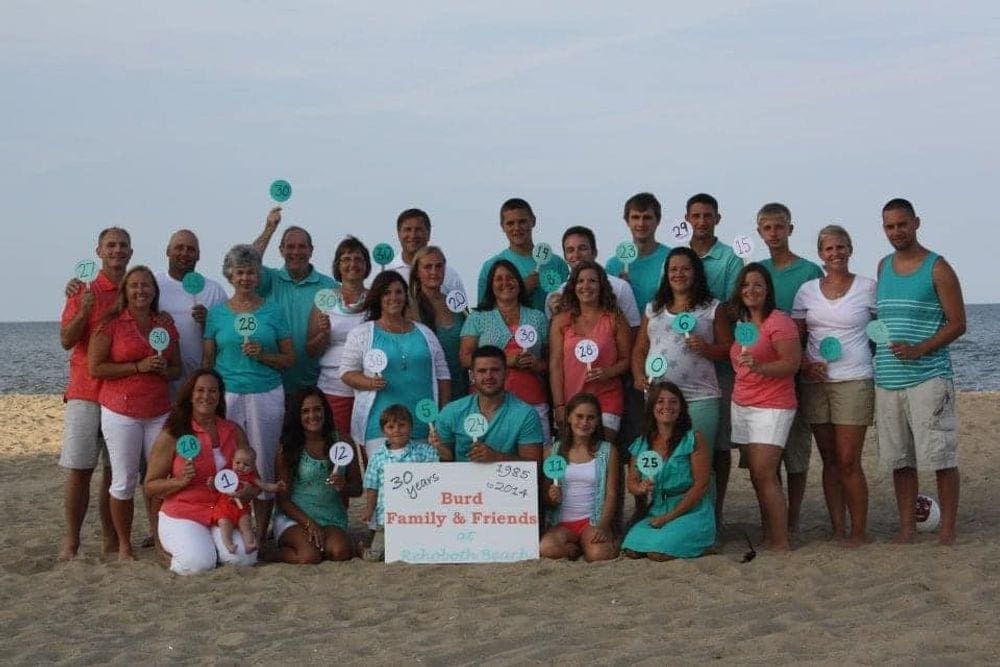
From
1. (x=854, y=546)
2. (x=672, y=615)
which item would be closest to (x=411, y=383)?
(x=672, y=615)

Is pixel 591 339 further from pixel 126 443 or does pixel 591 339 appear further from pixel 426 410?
pixel 126 443

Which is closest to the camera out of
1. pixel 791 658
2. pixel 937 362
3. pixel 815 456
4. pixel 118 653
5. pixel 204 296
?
pixel 791 658

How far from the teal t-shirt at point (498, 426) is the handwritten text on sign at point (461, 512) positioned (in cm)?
13

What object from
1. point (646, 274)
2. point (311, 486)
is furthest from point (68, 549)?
point (646, 274)

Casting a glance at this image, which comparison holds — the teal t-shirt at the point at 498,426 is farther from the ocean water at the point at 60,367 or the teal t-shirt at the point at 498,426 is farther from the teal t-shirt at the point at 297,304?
the ocean water at the point at 60,367

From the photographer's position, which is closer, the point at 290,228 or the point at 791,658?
the point at 791,658

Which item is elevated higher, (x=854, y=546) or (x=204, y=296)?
(x=204, y=296)

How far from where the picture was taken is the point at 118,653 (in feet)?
15.3

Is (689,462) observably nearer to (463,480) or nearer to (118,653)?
(463,480)

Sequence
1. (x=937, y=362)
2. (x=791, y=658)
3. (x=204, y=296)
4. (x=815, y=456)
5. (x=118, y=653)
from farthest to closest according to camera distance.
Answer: (x=815, y=456)
(x=204, y=296)
(x=937, y=362)
(x=118, y=653)
(x=791, y=658)

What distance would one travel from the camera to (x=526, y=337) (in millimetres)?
6512

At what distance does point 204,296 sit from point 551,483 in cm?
230

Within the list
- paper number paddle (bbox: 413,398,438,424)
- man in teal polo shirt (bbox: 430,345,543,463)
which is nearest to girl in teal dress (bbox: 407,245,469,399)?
man in teal polo shirt (bbox: 430,345,543,463)

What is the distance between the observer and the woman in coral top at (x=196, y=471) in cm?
623
